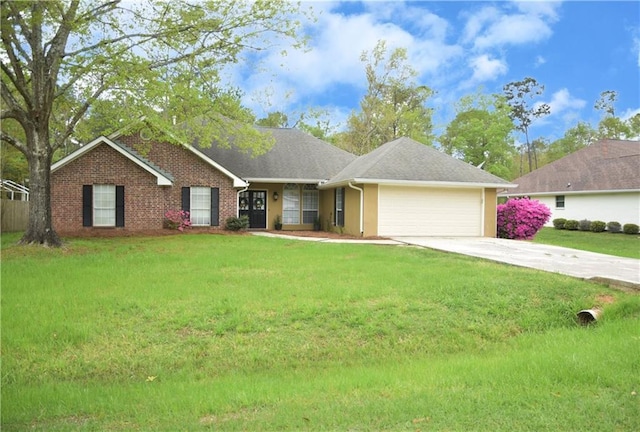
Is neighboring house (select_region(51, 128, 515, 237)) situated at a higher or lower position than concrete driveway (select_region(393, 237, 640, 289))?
higher

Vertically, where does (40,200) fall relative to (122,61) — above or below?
below

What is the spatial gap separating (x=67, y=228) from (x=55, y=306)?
11.7 meters

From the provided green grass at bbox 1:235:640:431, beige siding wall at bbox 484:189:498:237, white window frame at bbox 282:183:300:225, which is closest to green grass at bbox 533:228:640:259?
beige siding wall at bbox 484:189:498:237

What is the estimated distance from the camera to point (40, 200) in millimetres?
13258

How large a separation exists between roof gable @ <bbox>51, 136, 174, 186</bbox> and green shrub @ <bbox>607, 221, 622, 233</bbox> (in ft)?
76.7

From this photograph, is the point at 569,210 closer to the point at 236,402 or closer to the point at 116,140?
the point at 116,140

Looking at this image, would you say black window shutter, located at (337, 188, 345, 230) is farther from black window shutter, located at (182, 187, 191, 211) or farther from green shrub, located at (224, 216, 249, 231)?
black window shutter, located at (182, 187, 191, 211)

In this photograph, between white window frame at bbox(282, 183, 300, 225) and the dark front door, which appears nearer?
the dark front door

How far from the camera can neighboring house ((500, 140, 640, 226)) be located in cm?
2527

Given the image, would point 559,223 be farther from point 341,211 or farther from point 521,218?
point 341,211

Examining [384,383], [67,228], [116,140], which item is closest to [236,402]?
[384,383]

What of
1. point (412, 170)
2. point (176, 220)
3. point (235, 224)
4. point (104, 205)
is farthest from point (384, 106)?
point (104, 205)

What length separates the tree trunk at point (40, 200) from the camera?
42.6 feet

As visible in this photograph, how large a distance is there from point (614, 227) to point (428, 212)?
13632 millimetres
